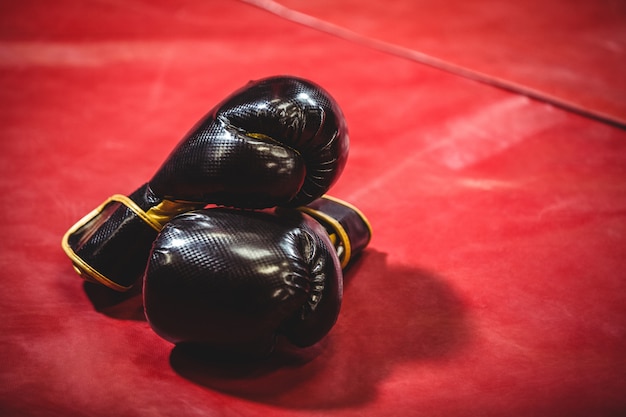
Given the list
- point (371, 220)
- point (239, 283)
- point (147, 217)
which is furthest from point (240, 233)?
point (371, 220)

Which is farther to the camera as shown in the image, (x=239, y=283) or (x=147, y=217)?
(x=147, y=217)

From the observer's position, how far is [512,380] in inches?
40.4

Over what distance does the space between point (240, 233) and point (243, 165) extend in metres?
0.11

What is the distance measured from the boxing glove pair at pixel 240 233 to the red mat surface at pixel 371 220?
0.11 metres

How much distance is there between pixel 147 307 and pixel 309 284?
0.85 ft

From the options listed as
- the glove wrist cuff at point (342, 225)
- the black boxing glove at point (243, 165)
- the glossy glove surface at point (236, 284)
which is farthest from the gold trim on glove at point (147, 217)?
the glove wrist cuff at point (342, 225)

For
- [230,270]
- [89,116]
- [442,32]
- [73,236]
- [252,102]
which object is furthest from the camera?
[442,32]

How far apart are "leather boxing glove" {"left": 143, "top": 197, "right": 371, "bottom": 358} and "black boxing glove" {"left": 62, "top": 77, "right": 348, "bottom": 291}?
0.06 meters

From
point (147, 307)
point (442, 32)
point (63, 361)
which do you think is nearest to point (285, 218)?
point (147, 307)

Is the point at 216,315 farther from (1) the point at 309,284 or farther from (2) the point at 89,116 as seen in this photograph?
(2) the point at 89,116

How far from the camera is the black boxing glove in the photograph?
3.21ft

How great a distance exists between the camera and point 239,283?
0.89 metres

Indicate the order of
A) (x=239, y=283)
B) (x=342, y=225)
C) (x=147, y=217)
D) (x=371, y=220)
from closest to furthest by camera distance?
1. (x=239, y=283)
2. (x=147, y=217)
3. (x=342, y=225)
4. (x=371, y=220)

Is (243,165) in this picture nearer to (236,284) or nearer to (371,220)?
(236,284)
